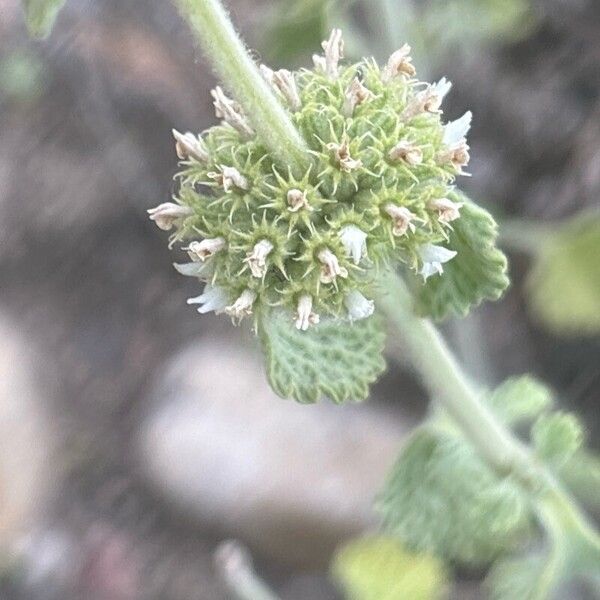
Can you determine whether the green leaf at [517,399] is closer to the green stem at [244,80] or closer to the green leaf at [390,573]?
the green leaf at [390,573]

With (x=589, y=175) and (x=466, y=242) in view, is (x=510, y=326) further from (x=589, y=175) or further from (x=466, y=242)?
(x=466, y=242)

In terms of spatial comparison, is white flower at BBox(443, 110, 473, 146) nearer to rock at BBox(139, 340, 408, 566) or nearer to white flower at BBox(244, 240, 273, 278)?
white flower at BBox(244, 240, 273, 278)

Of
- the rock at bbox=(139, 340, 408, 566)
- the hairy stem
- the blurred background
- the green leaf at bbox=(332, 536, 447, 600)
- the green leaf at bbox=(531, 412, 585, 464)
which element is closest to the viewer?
the hairy stem

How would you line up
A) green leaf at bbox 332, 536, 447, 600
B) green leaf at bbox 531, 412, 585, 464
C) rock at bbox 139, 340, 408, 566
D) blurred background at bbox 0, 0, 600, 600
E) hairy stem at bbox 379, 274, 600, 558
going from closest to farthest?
hairy stem at bbox 379, 274, 600, 558 → green leaf at bbox 531, 412, 585, 464 → green leaf at bbox 332, 536, 447, 600 → blurred background at bbox 0, 0, 600, 600 → rock at bbox 139, 340, 408, 566

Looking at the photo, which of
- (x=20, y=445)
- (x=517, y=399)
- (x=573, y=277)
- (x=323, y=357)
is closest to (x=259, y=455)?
(x=20, y=445)

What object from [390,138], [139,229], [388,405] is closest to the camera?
[390,138]

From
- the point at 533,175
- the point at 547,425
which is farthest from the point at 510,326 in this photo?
the point at 547,425

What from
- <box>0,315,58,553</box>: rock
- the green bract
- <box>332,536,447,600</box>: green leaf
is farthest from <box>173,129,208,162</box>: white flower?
<box>0,315,58,553</box>: rock

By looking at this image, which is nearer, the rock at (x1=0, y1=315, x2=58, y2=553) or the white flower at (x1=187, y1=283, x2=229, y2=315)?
the white flower at (x1=187, y1=283, x2=229, y2=315)
